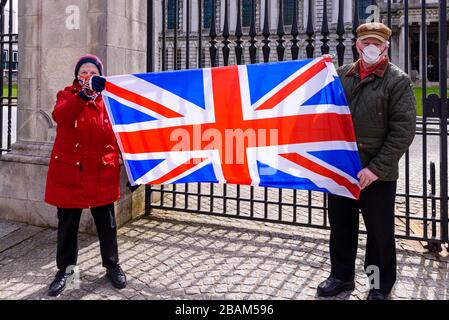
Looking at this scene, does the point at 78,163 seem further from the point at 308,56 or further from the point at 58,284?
the point at 308,56

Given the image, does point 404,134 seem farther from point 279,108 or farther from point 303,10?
point 303,10

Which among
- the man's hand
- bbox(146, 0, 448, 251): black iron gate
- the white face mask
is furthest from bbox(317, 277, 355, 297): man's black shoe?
the white face mask

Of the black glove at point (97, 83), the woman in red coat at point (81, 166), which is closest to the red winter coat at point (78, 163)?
the woman in red coat at point (81, 166)

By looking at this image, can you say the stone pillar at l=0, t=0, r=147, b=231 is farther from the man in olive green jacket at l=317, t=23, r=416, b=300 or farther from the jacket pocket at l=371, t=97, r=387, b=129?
the jacket pocket at l=371, t=97, r=387, b=129

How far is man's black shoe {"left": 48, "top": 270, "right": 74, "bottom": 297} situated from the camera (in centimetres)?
361

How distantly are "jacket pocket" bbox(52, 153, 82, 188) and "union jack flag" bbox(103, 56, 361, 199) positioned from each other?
61 centimetres

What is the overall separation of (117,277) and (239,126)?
1724mm

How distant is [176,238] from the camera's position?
507cm

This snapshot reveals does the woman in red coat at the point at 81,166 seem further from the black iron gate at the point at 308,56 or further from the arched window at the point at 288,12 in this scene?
the arched window at the point at 288,12

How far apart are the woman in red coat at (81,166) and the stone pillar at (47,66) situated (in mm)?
1506

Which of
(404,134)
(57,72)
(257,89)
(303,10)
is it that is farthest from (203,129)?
(303,10)

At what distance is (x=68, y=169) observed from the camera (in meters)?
3.58

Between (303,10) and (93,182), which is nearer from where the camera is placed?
(93,182)
